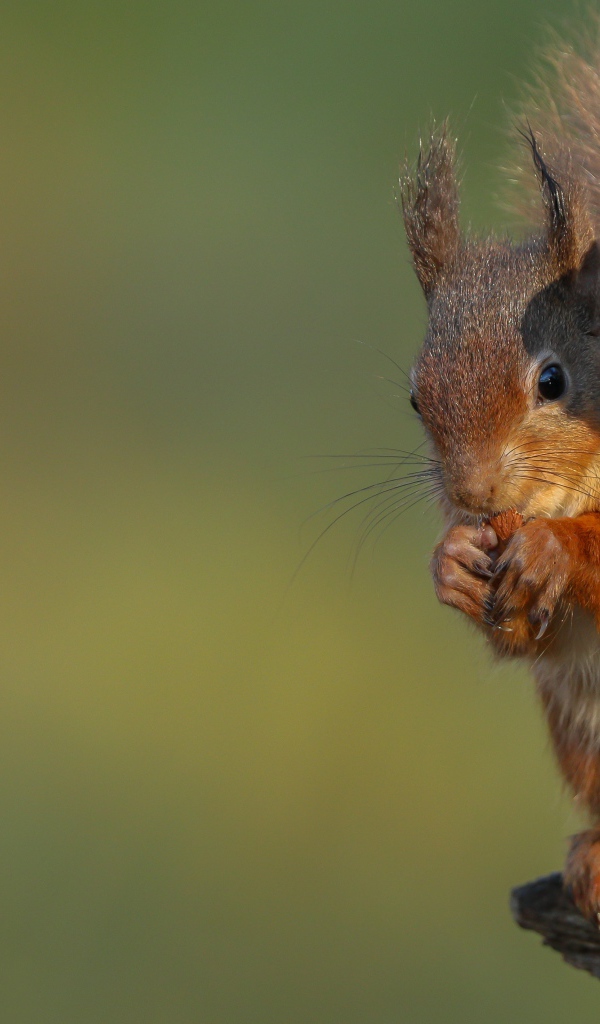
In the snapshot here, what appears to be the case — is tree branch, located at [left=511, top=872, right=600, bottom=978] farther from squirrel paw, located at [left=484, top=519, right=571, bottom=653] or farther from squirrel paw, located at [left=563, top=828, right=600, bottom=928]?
squirrel paw, located at [left=484, top=519, right=571, bottom=653]

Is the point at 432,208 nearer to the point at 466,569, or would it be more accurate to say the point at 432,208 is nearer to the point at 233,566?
the point at 466,569

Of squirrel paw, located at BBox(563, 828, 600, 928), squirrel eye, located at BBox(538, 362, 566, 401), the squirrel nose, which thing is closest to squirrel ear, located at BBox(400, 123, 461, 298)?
squirrel eye, located at BBox(538, 362, 566, 401)

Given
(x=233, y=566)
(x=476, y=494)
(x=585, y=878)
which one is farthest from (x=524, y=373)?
(x=233, y=566)

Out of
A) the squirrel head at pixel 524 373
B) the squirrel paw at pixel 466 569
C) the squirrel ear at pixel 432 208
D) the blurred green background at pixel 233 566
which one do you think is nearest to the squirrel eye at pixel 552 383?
the squirrel head at pixel 524 373

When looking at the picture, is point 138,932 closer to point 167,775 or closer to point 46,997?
point 46,997

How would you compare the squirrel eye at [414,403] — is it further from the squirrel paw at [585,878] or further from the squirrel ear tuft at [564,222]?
the squirrel paw at [585,878]

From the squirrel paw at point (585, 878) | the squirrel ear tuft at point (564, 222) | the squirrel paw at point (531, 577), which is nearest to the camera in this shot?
the squirrel paw at point (531, 577)
